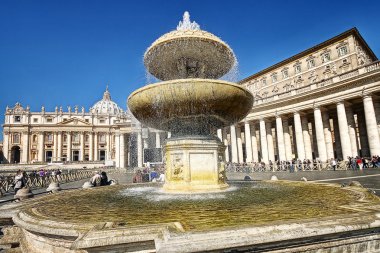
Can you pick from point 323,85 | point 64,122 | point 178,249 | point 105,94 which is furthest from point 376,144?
point 105,94

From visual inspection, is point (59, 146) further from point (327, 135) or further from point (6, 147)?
point (327, 135)

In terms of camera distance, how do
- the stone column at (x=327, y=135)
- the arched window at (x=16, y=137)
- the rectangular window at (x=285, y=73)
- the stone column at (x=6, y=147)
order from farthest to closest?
the arched window at (x=16, y=137)
the stone column at (x=6, y=147)
the rectangular window at (x=285, y=73)
the stone column at (x=327, y=135)

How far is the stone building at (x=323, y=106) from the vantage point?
2638cm

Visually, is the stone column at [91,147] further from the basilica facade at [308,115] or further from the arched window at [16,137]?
the arched window at [16,137]

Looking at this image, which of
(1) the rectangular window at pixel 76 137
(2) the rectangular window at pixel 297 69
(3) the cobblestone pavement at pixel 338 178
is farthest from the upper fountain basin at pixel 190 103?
(1) the rectangular window at pixel 76 137

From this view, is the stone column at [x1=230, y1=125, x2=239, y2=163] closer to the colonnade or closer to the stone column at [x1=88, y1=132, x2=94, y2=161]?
the colonnade

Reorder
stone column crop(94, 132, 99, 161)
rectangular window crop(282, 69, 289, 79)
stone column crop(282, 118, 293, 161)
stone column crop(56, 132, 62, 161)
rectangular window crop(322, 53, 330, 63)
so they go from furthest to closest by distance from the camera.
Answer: stone column crop(94, 132, 99, 161) < stone column crop(56, 132, 62, 161) < rectangular window crop(282, 69, 289, 79) < rectangular window crop(322, 53, 330, 63) < stone column crop(282, 118, 293, 161)

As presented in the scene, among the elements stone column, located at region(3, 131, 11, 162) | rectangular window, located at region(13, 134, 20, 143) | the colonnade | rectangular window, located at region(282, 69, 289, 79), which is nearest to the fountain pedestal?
the colonnade

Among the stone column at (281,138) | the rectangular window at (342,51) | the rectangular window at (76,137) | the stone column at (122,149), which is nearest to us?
the stone column at (281,138)

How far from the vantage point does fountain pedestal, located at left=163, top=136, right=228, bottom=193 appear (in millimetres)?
6476

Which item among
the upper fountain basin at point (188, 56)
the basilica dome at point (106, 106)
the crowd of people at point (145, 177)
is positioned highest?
the basilica dome at point (106, 106)

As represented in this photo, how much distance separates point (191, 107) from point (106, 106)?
140171mm

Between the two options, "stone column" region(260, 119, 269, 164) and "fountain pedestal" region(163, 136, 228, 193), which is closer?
"fountain pedestal" region(163, 136, 228, 193)

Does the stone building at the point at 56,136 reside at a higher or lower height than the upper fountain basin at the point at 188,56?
higher
